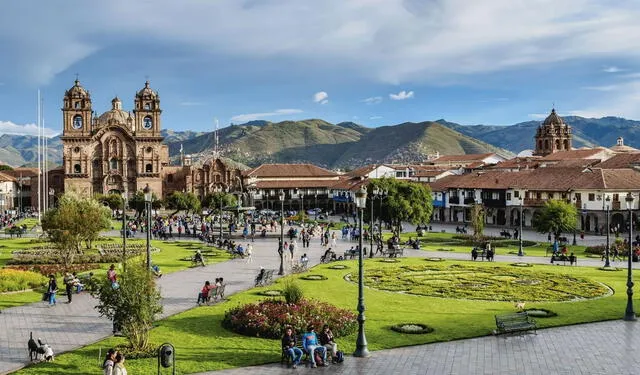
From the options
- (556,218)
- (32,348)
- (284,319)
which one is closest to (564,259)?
(556,218)

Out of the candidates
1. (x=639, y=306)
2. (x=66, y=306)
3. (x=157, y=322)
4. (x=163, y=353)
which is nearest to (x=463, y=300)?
(x=639, y=306)

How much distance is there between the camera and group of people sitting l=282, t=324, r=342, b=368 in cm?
1781

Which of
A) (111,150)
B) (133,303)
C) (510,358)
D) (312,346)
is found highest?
(111,150)

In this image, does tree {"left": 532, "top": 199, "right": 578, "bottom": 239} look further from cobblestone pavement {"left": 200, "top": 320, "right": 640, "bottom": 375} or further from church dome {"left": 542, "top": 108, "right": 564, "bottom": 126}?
church dome {"left": 542, "top": 108, "right": 564, "bottom": 126}

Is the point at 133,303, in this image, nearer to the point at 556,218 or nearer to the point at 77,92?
the point at 556,218

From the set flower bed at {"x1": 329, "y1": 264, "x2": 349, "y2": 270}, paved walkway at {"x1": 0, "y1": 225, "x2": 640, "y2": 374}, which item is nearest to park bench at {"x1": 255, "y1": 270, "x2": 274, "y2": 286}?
paved walkway at {"x1": 0, "y1": 225, "x2": 640, "y2": 374}

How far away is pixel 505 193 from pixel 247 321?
199 feet

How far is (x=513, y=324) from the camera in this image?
21.1m

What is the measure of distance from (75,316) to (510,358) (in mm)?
16158

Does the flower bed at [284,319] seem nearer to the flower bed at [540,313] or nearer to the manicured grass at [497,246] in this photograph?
the flower bed at [540,313]

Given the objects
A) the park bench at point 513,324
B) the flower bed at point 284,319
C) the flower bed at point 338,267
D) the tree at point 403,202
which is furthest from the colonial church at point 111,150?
the park bench at point 513,324

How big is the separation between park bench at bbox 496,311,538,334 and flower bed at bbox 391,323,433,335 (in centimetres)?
230

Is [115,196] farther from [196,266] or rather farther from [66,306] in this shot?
[66,306]

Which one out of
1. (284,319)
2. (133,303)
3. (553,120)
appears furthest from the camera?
(553,120)
